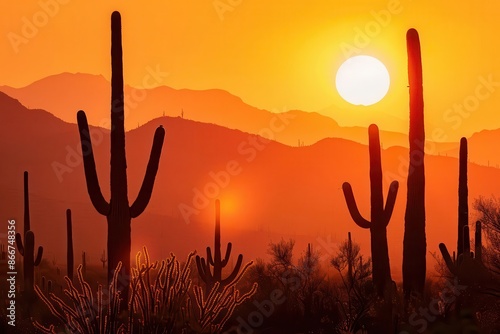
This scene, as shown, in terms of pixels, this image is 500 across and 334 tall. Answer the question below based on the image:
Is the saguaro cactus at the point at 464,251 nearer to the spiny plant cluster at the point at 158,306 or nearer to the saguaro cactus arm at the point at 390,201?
the saguaro cactus arm at the point at 390,201

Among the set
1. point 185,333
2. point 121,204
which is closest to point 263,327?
point 121,204

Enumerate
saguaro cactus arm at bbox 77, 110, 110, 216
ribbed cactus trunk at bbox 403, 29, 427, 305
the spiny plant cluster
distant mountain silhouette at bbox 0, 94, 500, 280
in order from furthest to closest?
distant mountain silhouette at bbox 0, 94, 500, 280 → ribbed cactus trunk at bbox 403, 29, 427, 305 → saguaro cactus arm at bbox 77, 110, 110, 216 → the spiny plant cluster

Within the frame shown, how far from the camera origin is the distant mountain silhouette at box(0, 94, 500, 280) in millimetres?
126188

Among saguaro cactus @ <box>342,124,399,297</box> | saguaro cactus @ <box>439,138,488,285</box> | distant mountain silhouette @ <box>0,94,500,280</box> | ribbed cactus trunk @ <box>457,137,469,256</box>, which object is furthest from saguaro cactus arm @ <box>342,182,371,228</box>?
distant mountain silhouette @ <box>0,94,500,280</box>

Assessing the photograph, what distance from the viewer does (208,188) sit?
567 ft

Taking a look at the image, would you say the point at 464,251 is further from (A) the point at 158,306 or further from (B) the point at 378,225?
(A) the point at 158,306

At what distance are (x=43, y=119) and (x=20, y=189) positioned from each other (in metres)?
55.5

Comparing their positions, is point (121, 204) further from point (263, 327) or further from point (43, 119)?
point (43, 119)

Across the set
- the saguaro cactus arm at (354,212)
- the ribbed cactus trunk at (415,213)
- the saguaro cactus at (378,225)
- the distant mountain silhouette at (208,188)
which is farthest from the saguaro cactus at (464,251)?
the distant mountain silhouette at (208,188)

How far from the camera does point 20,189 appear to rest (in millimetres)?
124000

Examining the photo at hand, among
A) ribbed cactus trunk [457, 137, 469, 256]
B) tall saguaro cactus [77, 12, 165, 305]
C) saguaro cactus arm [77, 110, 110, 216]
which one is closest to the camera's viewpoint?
tall saguaro cactus [77, 12, 165, 305]

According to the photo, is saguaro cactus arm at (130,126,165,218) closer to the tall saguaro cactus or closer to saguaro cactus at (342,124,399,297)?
the tall saguaro cactus

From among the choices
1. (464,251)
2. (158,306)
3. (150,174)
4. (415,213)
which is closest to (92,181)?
(150,174)

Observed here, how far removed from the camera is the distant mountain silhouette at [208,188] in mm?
126188
